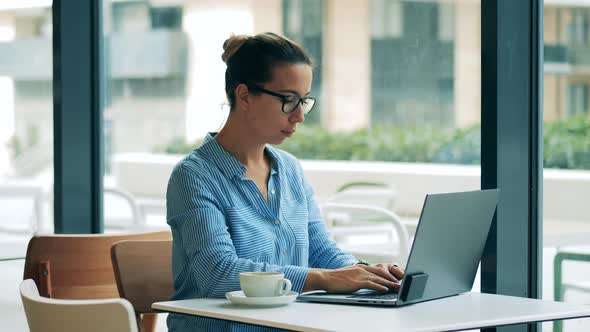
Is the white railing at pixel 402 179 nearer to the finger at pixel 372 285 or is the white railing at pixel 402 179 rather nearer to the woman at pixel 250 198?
the woman at pixel 250 198

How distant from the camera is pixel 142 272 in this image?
246cm

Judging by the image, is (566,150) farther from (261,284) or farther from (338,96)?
(261,284)

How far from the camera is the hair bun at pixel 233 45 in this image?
224 cm

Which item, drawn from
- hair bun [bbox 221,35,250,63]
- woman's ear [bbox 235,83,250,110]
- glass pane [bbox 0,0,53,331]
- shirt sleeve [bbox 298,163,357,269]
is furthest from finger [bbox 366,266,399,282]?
glass pane [bbox 0,0,53,331]

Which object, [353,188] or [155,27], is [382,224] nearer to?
[353,188]

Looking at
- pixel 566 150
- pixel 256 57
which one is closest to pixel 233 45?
pixel 256 57

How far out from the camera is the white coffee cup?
1852mm

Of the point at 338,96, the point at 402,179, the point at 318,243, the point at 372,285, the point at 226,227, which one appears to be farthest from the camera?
the point at 338,96

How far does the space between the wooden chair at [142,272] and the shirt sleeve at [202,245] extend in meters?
0.30

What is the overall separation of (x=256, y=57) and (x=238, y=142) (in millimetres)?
207

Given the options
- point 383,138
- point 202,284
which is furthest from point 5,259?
point 202,284

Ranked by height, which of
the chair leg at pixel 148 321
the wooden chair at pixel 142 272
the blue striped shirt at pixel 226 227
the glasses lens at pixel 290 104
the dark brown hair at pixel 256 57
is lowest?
the chair leg at pixel 148 321

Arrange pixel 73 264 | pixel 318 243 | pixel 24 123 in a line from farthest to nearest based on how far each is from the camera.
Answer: pixel 24 123
pixel 73 264
pixel 318 243

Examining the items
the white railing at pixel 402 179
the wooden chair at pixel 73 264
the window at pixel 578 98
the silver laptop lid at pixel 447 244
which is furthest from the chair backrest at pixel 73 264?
the window at pixel 578 98
